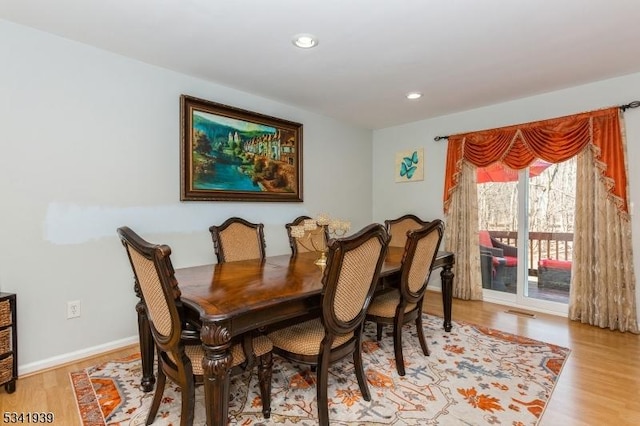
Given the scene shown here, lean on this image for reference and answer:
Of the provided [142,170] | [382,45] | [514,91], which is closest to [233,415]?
[142,170]

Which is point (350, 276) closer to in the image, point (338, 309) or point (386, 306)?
point (338, 309)

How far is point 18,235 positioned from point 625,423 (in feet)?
12.1

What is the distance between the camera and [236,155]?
334 centimetres

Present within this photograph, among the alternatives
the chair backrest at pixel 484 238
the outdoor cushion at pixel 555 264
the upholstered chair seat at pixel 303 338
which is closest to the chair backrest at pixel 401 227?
the chair backrest at pixel 484 238

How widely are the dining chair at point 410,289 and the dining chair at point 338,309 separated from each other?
1.51 feet

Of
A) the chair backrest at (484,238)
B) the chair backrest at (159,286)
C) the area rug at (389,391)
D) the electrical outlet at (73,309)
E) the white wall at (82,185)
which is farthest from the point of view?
the chair backrest at (484,238)

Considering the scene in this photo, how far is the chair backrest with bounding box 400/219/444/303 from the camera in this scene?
2.20 m

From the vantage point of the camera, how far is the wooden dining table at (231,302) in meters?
1.35

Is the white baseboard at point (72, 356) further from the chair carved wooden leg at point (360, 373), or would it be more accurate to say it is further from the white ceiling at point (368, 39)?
the white ceiling at point (368, 39)

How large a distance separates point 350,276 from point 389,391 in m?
0.89

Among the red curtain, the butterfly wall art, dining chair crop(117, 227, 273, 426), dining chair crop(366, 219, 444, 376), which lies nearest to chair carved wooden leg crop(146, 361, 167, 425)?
dining chair crop(117, 227, 273, 426)

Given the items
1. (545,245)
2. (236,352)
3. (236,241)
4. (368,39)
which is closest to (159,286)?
(236,352)

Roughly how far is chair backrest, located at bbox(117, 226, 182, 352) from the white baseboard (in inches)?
52.9

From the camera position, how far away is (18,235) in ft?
7.17
